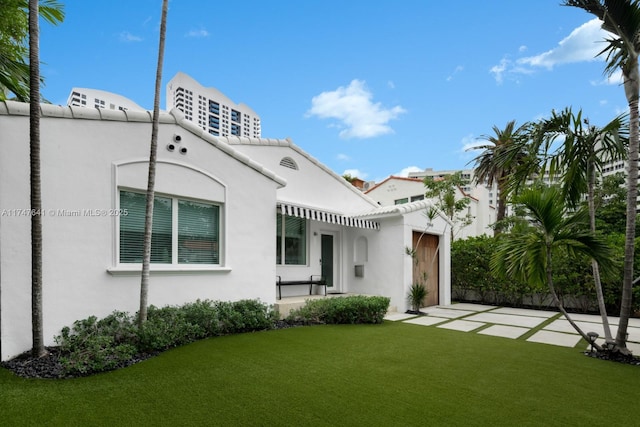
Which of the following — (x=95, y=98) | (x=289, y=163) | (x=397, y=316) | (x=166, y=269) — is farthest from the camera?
(x=289, y=163)

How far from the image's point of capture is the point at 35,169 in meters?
7.91

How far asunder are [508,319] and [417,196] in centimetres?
2762

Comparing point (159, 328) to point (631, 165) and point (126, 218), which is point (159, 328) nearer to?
point (126, 218)

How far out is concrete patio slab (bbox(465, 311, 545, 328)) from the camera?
1561 cm

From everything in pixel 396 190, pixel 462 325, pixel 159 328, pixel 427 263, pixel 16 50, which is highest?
pixel 16 50

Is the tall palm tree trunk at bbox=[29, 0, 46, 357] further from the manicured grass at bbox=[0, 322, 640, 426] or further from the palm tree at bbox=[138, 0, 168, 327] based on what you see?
the palm tree at bbox=[138, 0, 168, 327]

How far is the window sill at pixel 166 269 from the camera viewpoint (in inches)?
407

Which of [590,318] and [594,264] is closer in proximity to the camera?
[594,264]

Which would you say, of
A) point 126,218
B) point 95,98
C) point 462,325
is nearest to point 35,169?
point 126,218

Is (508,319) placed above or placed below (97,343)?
below

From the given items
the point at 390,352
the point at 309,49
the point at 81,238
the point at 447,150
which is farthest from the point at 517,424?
the point at 447,150

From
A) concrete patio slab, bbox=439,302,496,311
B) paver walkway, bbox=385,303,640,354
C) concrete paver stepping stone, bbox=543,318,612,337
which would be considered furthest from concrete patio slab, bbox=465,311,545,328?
concrete patio slab, bbox=439,302,496,311

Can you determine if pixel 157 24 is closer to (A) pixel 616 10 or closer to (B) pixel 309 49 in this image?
(B) pixel 309 49

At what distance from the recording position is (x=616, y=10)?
8742mm
